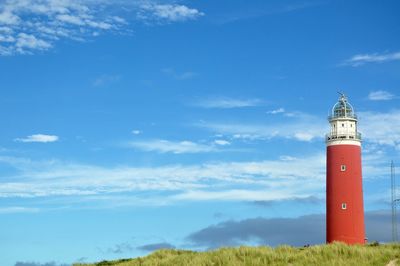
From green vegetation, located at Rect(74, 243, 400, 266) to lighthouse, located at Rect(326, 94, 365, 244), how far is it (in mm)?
17616

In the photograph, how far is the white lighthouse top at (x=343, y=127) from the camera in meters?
54.3

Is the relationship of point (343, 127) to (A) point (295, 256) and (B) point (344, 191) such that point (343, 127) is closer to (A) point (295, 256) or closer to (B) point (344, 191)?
(B) point (344, 191)

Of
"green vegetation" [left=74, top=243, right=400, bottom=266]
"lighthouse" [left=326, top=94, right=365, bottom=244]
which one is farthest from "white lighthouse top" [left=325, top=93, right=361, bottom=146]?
"green vegetation" [left=74, top=243, right=400, bottom=266]

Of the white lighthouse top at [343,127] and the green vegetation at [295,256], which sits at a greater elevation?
the white lighthouse top at [343,127]

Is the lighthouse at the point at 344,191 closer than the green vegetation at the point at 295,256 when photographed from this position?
No

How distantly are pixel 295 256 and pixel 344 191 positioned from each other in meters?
21.9

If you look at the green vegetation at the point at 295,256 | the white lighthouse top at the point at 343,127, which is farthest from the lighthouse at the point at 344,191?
the green vegetation at the point at 295,256

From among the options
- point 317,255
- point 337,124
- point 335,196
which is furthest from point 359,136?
point 317,255

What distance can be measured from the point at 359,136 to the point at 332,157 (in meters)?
3.43

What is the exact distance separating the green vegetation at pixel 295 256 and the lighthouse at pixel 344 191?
17616 millimetres

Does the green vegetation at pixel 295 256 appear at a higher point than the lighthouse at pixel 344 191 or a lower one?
lower

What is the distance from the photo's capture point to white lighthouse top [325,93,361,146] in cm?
5428

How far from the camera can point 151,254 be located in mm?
39969

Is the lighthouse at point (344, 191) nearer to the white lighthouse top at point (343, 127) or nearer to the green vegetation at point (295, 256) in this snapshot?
the white lighthouse top at point (343, 127)
